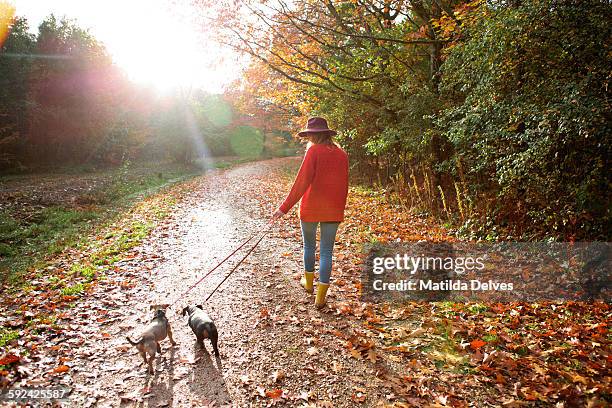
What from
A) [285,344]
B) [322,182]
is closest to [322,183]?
[322,182]

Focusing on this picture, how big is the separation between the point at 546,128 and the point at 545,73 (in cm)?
93

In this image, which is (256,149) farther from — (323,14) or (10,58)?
(323,14)

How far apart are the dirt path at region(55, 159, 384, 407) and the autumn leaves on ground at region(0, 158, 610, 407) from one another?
16 millimetres

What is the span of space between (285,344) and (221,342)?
75 cm

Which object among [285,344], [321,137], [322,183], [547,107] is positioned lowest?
[285,344]

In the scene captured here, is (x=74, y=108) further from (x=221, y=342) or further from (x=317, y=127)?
(x=221, y=342)

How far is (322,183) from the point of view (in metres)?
4.54

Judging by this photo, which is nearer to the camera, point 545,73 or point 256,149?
point 545,73

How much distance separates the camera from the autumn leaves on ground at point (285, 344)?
3.33m

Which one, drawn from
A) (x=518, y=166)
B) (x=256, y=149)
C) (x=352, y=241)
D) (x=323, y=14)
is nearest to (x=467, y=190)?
(x=518, y=166)

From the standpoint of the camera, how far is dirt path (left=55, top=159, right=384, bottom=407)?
3400 mm

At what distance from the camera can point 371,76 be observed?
11023mm

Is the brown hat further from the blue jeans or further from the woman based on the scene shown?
the blue jeans

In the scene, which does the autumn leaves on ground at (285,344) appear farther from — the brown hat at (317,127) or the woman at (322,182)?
the brown hat at (317,127)
